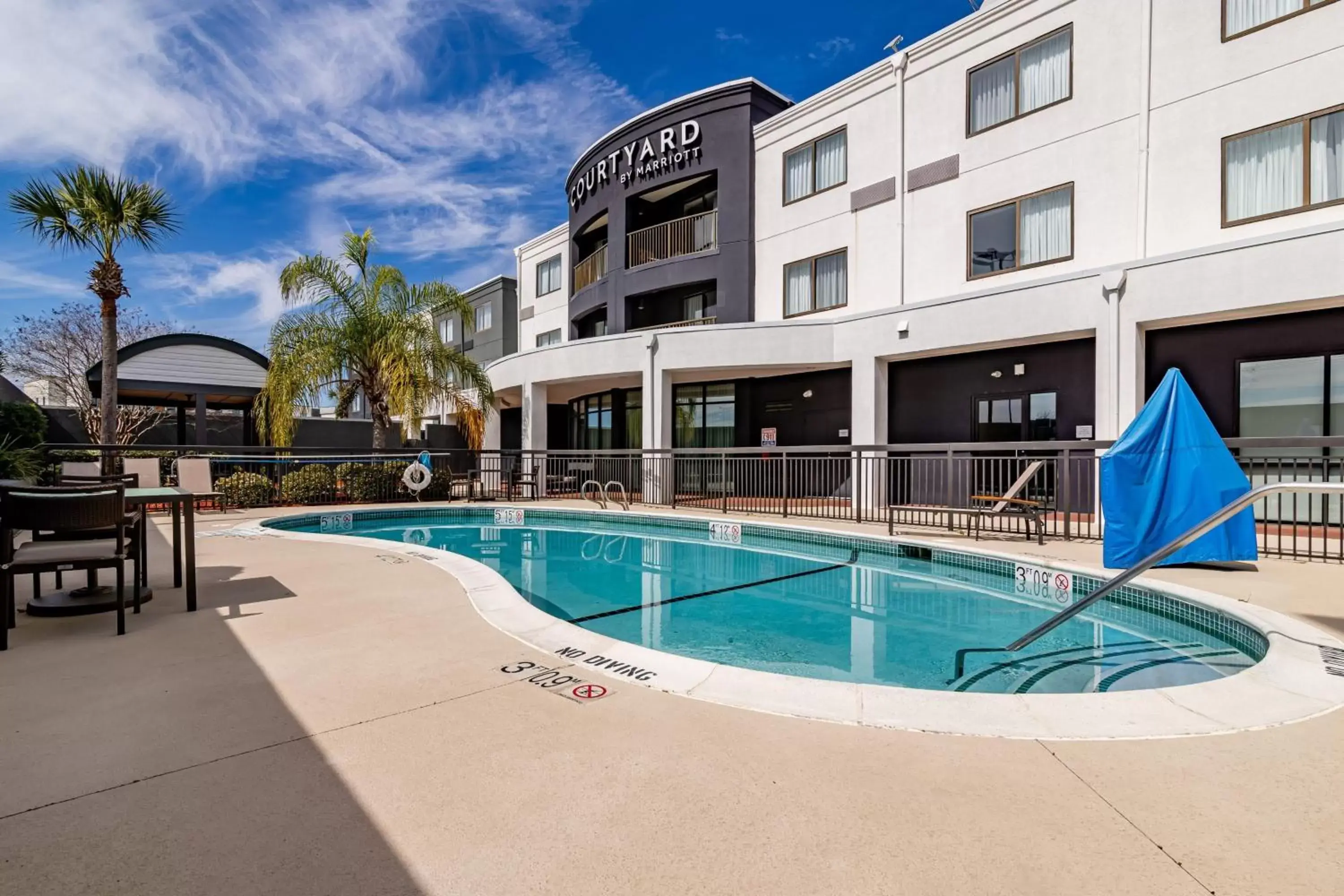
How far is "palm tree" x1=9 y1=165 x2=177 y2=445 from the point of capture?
13.7 meters

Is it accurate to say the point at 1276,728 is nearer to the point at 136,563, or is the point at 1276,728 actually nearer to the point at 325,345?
the point at 136,563

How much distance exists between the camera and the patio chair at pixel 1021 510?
8.52m

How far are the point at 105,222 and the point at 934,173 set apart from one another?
19.3 m

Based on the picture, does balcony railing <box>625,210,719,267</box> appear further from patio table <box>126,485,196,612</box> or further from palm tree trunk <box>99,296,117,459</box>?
patio table <box>126,485,196,612</box>

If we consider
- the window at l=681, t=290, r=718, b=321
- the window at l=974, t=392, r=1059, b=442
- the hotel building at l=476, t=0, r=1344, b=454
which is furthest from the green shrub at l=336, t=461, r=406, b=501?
the window at l=974, t=392, r=1059, b=442

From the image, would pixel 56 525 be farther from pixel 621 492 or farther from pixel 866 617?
pixel 621 492

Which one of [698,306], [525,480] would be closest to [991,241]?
[698,306]

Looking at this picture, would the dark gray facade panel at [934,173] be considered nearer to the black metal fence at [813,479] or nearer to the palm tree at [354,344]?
the black metal fence at [813,479]

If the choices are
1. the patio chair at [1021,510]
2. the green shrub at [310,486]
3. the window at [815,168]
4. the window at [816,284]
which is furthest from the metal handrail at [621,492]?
the window at [815,168]

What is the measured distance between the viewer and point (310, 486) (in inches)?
572

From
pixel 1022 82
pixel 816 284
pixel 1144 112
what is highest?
pixel 1022 82

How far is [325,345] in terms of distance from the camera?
15.5 m

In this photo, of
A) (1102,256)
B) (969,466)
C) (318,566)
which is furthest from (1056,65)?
(318,566)

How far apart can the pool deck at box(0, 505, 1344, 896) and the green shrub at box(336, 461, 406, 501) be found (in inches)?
481
